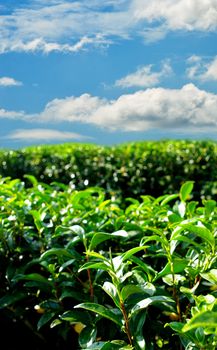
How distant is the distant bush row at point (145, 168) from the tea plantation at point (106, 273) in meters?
5.57

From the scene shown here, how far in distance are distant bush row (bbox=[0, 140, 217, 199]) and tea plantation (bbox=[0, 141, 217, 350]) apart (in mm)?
5573

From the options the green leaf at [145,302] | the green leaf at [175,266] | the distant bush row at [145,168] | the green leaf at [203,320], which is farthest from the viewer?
the distant bush row at [145,168]

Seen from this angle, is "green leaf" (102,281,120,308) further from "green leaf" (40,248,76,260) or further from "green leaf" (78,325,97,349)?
"green leaf" (40,248,76,260)

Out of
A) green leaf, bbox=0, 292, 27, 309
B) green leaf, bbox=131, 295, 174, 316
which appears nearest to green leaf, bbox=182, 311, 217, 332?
green leaf, bbox=131, 295, 174, 316

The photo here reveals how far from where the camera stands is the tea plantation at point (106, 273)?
1824 mm

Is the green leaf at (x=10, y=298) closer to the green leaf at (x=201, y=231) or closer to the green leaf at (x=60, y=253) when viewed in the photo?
the green leaf at (x=60, y=253)

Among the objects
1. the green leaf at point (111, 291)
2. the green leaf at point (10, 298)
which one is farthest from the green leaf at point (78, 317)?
the green leaf at point (10, 298)

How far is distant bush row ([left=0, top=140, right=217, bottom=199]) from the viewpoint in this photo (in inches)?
373

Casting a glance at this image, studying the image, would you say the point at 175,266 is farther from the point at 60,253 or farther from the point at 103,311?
the point at 60,253

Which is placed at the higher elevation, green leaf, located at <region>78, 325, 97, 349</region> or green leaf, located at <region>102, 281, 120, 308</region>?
green leaf, located at <region>102, 281, 120, 308</region>

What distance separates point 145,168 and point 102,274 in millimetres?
7200

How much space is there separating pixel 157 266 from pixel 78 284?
1.37ft

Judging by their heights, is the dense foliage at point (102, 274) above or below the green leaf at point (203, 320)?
below

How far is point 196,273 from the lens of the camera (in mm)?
2059
